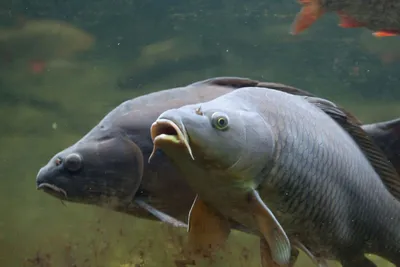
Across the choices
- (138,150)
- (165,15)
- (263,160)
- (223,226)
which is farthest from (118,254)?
(165,15)

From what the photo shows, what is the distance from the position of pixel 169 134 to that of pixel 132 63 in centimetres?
1061

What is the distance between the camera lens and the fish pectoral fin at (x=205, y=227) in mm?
2236

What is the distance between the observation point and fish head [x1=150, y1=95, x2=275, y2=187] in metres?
1.85

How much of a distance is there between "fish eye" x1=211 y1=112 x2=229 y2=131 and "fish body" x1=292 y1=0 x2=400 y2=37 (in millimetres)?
2146

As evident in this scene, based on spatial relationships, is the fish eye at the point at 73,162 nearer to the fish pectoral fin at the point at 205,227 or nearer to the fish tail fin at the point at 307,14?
the fish pectoral fin at the point at 205,227

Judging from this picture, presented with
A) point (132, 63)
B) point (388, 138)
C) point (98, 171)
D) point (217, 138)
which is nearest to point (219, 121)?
point (217, 138)

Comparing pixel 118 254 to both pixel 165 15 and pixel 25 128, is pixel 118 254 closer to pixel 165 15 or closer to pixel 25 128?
pixel 25 128

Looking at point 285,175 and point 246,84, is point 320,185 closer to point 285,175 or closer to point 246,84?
point 285,175

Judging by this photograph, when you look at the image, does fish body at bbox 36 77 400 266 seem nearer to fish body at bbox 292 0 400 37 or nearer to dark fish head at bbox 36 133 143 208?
dark fish head at bbox 36 133 143 208

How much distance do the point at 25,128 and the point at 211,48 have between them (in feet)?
16.8

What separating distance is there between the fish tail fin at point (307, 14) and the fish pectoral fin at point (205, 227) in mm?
2159

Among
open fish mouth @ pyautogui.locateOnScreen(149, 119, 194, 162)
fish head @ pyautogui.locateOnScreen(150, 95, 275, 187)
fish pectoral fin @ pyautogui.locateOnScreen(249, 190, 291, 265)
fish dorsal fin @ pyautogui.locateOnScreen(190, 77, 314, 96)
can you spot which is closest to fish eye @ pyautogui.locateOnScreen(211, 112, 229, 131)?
fish head @ pyautogui.locateOnScreen(150, 95, 275, 187)

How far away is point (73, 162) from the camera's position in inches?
105

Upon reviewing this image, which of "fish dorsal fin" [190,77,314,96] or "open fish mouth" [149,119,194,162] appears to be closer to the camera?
"open fish mouth" [149,119,194,162]
